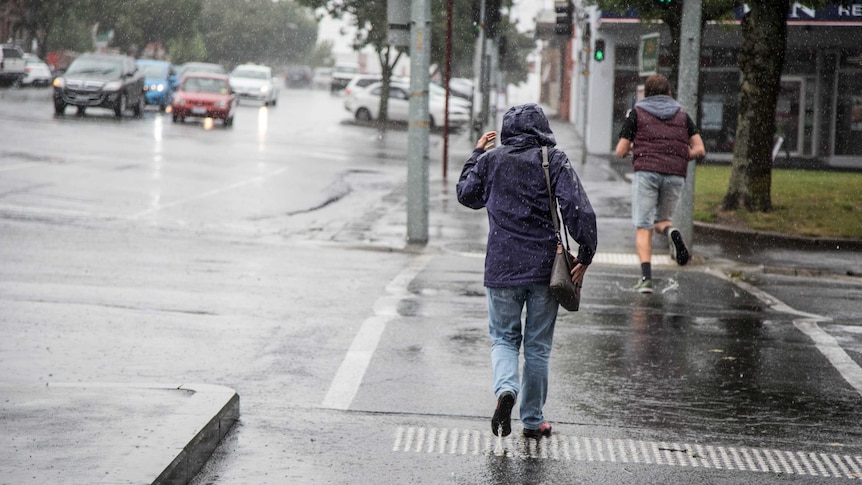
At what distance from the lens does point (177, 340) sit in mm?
8055

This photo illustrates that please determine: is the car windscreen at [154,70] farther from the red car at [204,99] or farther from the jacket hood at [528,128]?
the jacket hood at [528,128]

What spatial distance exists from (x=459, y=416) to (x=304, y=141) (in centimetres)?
2689

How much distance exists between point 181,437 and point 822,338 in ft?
17.2

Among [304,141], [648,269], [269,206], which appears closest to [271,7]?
[304,141]

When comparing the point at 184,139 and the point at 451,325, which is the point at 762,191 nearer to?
the point at 451,325

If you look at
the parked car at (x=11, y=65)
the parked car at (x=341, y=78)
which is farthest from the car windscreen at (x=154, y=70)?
the parked car at (x=341, y=78)

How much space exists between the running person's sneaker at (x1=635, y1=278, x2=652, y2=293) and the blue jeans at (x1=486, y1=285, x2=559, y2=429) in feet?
16.4

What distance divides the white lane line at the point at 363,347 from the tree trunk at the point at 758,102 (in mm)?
7218

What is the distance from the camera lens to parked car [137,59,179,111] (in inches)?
1778

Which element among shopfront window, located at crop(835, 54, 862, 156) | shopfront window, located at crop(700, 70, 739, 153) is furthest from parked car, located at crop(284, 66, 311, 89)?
shopfront window, located at crop(835, 54, 862, 156)

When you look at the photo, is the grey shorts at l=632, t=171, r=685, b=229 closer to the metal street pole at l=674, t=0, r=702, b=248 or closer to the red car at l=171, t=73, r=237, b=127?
the metal street pole at l=674, t=0, r=702, b=248

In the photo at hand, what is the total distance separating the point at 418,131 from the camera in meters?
14.2

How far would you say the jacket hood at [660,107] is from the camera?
10.7 meters

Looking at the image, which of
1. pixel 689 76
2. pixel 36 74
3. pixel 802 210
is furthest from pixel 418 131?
pixel 36 74
